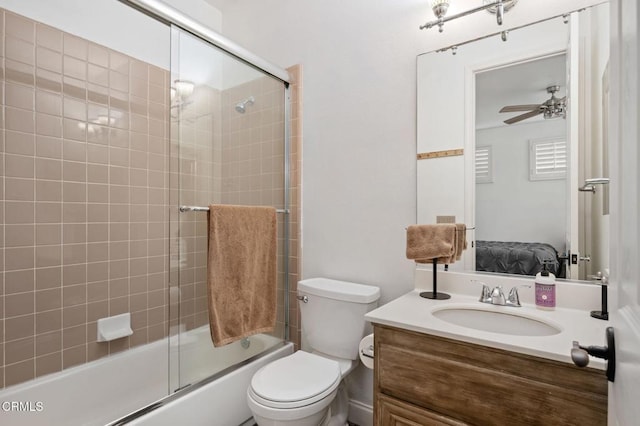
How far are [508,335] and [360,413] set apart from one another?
117 cm

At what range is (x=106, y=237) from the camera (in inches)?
74.4

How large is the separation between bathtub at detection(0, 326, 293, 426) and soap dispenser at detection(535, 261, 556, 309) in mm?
1456

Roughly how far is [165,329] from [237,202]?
3.38 feet

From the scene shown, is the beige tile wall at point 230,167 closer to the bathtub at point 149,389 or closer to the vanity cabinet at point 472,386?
the bathtub at point 149,389

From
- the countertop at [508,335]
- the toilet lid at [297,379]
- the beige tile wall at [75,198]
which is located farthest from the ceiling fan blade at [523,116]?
the beige tile wall at [75,198]

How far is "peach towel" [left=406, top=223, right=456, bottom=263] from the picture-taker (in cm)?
148

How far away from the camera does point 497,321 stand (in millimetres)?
1344

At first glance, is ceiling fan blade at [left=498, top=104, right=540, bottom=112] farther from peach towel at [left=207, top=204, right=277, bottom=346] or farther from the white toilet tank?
peach towel at [left=207, top=204, right=277, bottom=346]

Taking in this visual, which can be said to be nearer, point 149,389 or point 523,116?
point 523,116

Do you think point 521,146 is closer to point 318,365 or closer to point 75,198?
point 318,365

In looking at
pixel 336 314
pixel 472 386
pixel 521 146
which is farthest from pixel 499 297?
pixel 336 314

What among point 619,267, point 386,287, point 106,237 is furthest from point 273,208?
point 619,267

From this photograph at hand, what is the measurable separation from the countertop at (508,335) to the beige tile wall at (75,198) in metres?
1.51

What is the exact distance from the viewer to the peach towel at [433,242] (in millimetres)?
1482
